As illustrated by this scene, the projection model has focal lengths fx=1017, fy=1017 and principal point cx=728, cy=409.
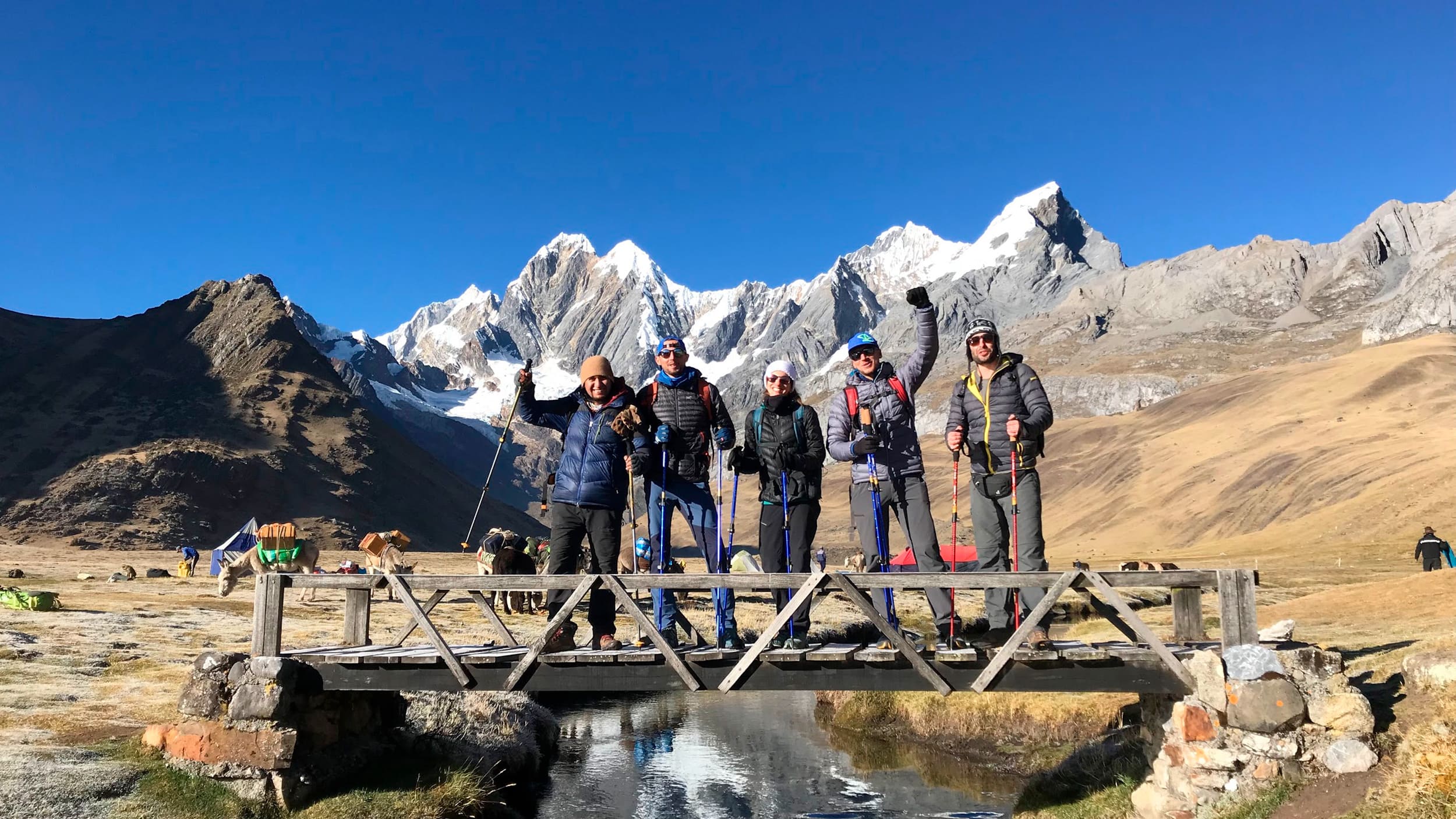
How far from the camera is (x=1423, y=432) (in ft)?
275

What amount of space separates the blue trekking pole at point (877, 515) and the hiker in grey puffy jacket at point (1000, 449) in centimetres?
87

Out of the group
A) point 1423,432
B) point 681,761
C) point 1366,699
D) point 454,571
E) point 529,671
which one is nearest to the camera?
point 1366,699

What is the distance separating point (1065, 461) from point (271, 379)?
394 ft

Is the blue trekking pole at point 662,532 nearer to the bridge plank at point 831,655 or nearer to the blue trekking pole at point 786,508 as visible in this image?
the blue trekking pole at point 786,508

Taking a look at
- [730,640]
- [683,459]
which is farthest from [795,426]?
[730,640]

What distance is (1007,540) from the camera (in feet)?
37.6

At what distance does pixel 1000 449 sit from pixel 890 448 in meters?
1.20

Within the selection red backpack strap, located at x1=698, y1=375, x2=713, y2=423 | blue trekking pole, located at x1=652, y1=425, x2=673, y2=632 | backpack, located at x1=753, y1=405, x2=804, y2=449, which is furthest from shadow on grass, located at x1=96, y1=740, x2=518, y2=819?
backpack, located at x1=753, y1=405, x2=804, y2=449

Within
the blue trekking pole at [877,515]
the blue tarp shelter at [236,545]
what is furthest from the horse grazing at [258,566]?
the blue trekking pole at [877,515]

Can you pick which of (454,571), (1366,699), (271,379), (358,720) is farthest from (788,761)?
(271,379)

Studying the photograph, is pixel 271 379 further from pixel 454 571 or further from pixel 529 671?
pixel 529 671

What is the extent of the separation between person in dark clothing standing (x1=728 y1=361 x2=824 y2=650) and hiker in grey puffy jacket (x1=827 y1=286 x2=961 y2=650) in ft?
1.10

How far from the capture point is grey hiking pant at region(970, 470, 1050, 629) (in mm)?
11062

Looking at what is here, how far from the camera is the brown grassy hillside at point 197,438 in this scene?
117000 mm
